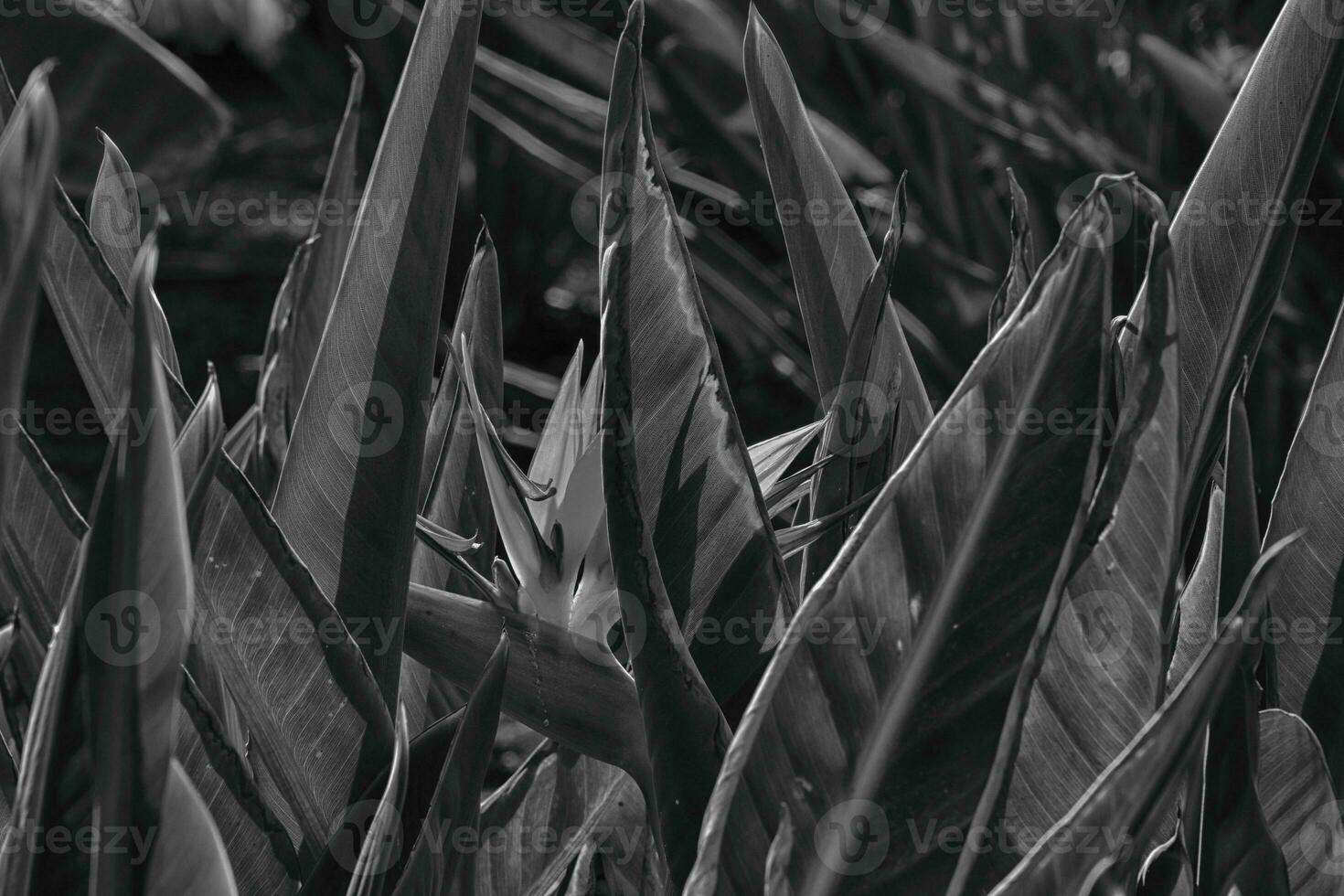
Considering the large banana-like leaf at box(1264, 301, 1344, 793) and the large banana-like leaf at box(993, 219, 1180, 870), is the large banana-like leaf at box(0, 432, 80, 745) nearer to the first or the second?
the large banana-like leaf at box(993, 219, 1180, 870)

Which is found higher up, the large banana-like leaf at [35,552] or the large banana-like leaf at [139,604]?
the large banana-like leaf at [139,604]

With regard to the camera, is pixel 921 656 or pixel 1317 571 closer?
pixel 921 656

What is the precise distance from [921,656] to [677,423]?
116 mm

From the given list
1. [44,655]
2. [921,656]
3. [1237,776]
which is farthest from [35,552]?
[1237,776]

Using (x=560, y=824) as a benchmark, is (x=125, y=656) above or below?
above

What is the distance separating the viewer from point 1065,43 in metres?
1.96

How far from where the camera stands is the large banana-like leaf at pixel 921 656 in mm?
350

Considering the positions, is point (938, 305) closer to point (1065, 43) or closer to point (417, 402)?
point (1065, 43)

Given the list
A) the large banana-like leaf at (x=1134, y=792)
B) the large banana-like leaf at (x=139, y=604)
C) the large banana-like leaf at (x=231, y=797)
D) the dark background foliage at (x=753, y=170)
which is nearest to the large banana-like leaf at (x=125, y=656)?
the large banana-like leaf at (x=139, y=604)

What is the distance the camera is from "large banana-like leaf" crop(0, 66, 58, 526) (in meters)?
0.26

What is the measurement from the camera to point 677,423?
42 cm

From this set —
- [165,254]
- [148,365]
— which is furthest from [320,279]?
[165,254]

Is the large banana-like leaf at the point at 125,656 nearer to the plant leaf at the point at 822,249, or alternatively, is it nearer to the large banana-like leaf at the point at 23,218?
the large banana-like leaf at the point at 23,218

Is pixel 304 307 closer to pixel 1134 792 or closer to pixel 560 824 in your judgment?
pixel 560 824
